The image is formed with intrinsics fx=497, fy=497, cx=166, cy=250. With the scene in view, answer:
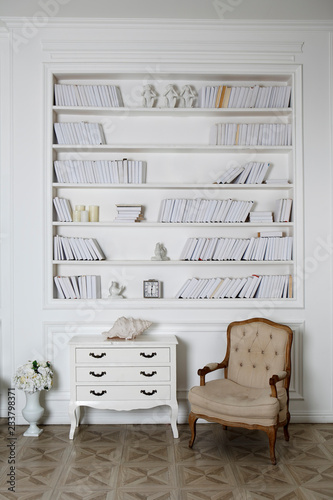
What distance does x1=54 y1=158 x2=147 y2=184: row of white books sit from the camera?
4.18 meters

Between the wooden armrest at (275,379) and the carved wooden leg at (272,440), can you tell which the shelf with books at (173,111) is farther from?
the carved wooden leg at (272,440)

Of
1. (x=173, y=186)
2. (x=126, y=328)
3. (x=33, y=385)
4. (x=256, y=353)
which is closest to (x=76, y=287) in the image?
(x=126, y=328)

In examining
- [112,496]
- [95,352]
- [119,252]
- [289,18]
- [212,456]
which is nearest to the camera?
[112,496]

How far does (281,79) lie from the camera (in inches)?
170


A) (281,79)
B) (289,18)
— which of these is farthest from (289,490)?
(289,18)

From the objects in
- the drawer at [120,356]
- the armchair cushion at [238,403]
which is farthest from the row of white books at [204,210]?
the armchair cushion at [238,403]

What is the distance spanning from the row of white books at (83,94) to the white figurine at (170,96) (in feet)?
1.41

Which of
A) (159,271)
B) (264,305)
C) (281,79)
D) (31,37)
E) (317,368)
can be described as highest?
(31,37)

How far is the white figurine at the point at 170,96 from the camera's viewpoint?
4195 millimetres

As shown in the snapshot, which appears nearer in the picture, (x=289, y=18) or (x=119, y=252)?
(x=289, y=18)

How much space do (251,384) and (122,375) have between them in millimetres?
991

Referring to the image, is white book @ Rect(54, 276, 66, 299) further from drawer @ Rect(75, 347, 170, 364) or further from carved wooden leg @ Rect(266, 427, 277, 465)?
carved wooden leg @ Rect(266, 427, 277, 465)

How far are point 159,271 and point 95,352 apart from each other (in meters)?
0.95

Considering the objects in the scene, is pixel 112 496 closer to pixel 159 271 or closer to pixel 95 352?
pixel 95 352
